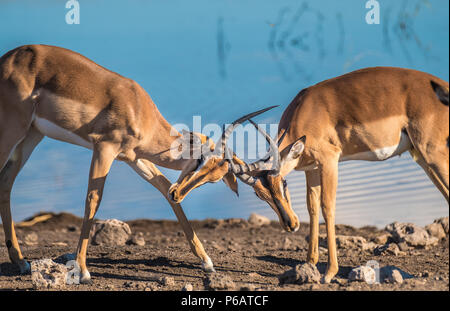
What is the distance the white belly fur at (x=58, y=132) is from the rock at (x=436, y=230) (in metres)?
8.56

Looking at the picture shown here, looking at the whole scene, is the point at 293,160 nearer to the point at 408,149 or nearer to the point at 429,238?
the point at 408,149

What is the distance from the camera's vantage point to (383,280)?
8414 mm

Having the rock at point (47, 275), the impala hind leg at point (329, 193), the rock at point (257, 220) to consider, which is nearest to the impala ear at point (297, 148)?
the impala hind leg at point (329, 193)

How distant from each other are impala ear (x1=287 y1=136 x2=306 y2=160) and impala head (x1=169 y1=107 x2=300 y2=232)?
0.23m

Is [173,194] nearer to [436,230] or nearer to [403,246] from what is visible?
[403,246]

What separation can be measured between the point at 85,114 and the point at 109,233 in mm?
4439

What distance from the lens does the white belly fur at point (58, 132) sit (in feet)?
31.5

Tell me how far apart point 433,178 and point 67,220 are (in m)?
14.9

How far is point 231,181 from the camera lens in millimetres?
9297

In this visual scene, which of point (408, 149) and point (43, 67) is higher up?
point (43, 67)

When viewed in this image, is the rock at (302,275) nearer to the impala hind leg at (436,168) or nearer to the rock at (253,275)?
the rock at (253,275)

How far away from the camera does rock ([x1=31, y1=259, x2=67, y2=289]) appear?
8.78 metres

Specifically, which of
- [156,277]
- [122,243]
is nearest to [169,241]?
[122,243]

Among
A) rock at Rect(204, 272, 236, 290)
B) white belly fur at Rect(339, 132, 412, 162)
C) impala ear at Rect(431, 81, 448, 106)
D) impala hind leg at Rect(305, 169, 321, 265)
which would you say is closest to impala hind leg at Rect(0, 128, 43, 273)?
rock at Rect(204, 272, 236, 290)
